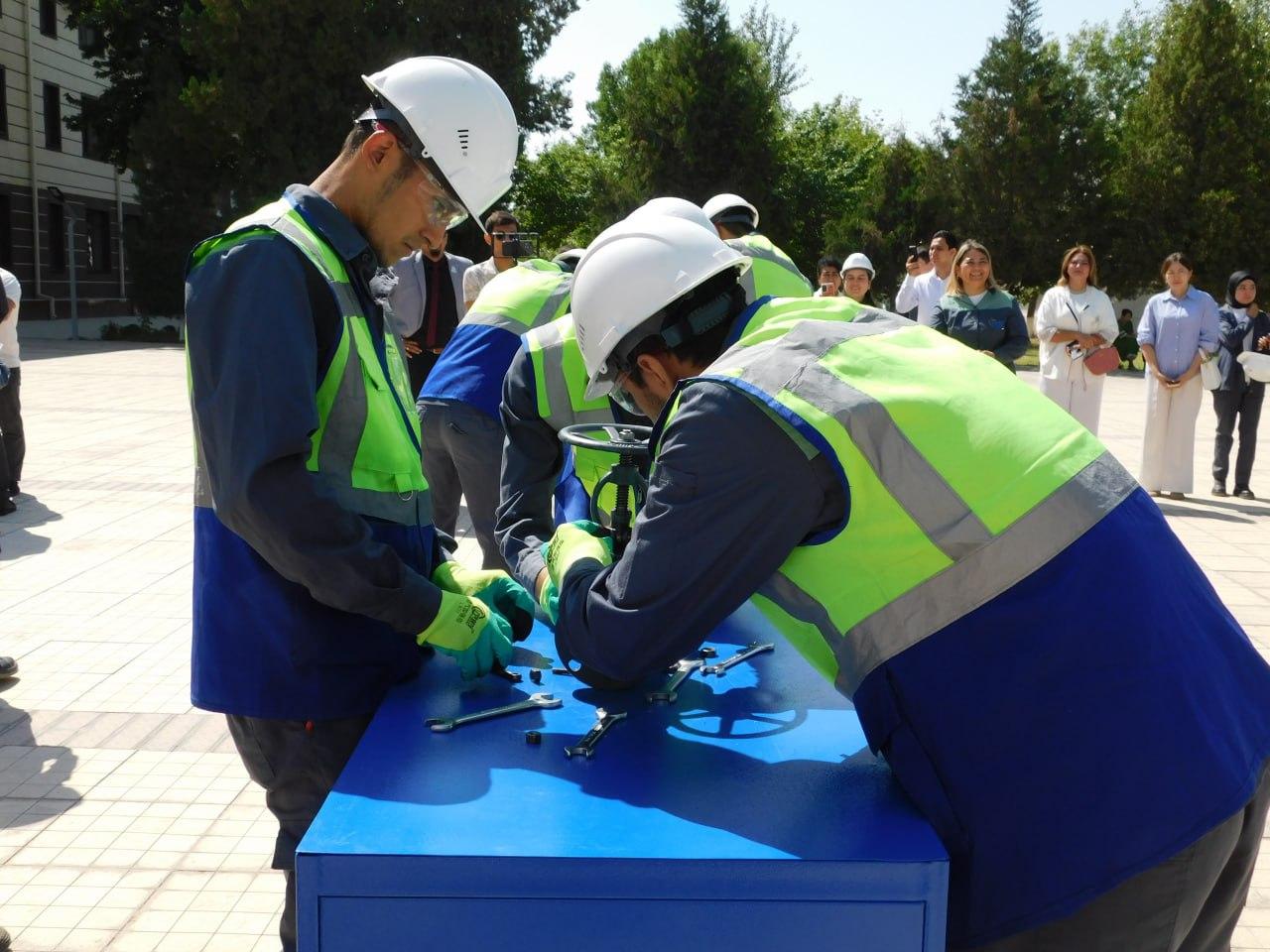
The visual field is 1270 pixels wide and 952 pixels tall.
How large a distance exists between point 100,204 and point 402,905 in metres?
35.4

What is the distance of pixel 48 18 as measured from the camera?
2991cm

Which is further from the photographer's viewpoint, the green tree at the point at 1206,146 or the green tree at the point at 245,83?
the green tree at the point at 1206,146

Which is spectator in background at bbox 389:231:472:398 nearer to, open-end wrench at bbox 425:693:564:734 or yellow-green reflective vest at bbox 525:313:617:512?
yellow-green reflective vest at bbox 525:313:617:512

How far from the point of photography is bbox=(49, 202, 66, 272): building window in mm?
30188

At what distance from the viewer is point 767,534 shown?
157 cm

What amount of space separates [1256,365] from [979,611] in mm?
8838

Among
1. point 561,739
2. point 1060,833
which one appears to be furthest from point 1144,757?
point 561,739

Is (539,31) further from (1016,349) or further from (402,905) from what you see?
(402,905)

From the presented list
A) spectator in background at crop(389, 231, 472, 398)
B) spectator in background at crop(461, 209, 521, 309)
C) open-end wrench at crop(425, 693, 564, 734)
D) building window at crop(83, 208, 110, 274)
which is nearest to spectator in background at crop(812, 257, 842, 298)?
spectator in background at crop(461, 209, 521, 309)

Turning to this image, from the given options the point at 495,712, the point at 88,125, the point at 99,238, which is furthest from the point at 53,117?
the point at 495,712

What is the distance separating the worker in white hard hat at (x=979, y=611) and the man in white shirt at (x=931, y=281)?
801cm

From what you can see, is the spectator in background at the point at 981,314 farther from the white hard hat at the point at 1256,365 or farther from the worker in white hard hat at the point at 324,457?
the worker in white hard hat at the point at 324,457

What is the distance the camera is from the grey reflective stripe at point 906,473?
1.54 meters

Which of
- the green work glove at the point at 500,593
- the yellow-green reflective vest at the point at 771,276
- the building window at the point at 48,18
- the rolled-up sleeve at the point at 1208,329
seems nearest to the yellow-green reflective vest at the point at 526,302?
the yellow-green reflective vest at the point at 771,276
